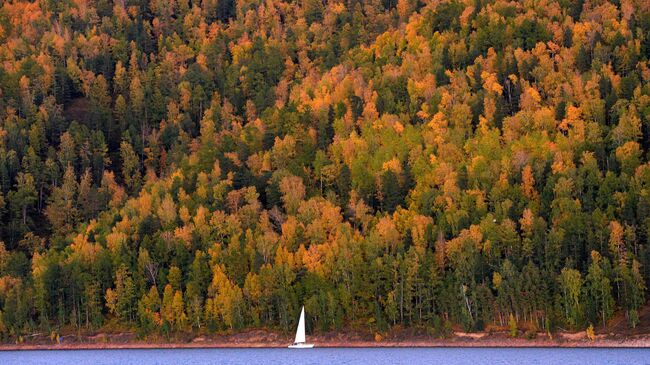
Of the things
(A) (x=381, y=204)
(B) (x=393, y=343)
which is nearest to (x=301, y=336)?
(B) (x=393, y=343)

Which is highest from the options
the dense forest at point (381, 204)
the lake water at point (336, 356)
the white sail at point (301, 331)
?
the dense forest at point (381, 204)

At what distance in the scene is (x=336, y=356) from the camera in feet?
390

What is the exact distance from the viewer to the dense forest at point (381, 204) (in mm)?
129625

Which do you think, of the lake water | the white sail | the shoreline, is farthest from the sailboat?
the shoreline

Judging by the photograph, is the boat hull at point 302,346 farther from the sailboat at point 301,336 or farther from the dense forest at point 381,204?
the dense forest at point 381,204

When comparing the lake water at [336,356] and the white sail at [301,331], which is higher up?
the white sail at [301,331]

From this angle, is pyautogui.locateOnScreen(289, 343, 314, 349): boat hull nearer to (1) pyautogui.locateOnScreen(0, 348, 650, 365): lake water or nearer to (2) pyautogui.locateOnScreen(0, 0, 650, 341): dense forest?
(1) pyautogui.locateOnScreen(0, 348, 650, 365): lake water

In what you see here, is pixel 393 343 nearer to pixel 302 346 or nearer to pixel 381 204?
pixel 302 346

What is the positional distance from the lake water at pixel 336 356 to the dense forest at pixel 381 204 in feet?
17.8

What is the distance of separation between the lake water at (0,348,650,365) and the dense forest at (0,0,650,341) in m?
5.43

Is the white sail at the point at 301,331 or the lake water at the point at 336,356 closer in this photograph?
the lake water at the point at 336,356

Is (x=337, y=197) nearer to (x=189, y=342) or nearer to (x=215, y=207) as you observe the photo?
(x=215, y=207)

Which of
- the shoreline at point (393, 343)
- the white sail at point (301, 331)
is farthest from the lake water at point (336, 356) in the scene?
the shoreline at point (393, 343)

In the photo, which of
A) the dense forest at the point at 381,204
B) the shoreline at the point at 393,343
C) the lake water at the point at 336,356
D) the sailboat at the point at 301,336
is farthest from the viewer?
the dense forest at the point at 381,204
